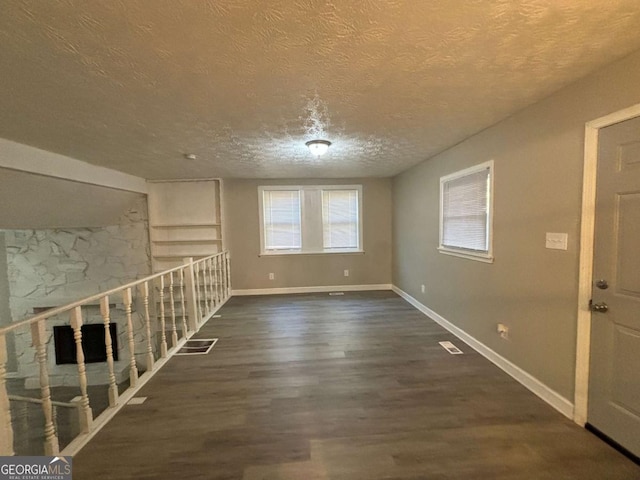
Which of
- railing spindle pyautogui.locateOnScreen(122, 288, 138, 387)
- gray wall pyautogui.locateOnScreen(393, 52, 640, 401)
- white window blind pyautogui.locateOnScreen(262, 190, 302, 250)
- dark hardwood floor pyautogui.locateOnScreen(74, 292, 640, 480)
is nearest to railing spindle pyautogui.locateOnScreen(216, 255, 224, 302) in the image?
white window blind pyautogui.locateOnScreen(262, 190, 302, 250)

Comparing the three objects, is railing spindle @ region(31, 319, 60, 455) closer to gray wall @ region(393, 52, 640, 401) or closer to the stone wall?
gray wall @ region(393, 52, 640, 401)

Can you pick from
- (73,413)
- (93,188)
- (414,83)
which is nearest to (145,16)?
(414,83)

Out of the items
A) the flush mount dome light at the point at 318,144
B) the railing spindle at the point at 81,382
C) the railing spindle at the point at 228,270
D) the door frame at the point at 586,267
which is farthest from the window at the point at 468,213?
the railing spindle at the point at 228,270

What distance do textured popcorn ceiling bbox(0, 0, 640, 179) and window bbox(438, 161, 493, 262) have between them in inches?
22.4

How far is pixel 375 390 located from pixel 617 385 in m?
1.50

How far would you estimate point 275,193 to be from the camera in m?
5.46

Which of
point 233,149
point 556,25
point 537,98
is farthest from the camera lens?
point 233,149

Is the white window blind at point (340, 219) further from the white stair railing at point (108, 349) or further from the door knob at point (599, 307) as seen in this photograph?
the door knob at point (599, 307)

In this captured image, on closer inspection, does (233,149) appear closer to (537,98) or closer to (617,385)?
(537,98)

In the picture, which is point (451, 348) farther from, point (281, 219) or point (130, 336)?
point (281, 219)

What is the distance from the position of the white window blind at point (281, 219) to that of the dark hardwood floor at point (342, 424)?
2739 millimetres

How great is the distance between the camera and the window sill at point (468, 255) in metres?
2.73

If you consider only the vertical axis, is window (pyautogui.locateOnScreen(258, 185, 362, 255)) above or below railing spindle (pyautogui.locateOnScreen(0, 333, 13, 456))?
above

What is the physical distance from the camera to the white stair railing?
1685 mm
